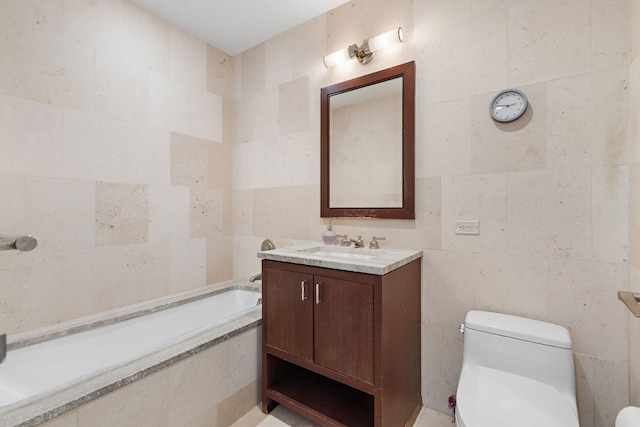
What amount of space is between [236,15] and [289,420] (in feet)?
9.31

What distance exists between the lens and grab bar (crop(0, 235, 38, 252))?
40.9 inches

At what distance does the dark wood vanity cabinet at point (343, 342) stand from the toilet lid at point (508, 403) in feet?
1.16

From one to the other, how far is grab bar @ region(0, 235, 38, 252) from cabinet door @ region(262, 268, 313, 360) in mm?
1042

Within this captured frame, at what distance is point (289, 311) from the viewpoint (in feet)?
5.41

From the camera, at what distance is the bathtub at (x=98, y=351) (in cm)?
109

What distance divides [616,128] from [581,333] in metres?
0.98

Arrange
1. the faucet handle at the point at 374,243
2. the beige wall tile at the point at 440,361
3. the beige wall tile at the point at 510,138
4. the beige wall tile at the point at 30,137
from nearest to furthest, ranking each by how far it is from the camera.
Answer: the beige wall tile at the point at 510,138 → the beige wall tile at the point at 30,137 → the beige wall tile at the point at 440,361 → the faucet handle at the point at 374,243

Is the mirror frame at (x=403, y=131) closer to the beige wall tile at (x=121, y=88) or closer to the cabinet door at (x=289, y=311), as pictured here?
the cabinet door at (x=289, y=311)

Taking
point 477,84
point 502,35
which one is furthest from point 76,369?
point 502,35

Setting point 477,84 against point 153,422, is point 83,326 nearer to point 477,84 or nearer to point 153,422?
point 153,422

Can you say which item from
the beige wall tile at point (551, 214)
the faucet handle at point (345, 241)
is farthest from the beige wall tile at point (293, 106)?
the beige wall tile at point (551, 214)

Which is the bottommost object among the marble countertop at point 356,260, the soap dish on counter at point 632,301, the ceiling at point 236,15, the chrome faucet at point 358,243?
the soap dish on counter at point 632,301

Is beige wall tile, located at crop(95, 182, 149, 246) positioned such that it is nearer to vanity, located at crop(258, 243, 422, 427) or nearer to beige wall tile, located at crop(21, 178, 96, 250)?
beige wall tile, located at crop(21, 178, 96, 250)

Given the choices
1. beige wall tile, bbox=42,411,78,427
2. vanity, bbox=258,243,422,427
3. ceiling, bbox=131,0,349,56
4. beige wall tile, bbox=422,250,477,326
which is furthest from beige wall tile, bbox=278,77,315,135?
beige wall tile, bbox=42,411,78,427
